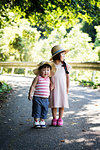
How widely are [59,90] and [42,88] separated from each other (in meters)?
0.37

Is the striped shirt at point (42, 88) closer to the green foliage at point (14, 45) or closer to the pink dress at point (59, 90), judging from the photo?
the pink dress at point (59, 90)

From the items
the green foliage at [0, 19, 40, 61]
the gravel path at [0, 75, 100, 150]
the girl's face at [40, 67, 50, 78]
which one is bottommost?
the gravel path at [0, 75, 100, 150]

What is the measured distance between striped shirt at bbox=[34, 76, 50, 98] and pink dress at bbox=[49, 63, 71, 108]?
0.57ft

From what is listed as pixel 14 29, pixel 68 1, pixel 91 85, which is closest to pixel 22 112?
pixel 68 1

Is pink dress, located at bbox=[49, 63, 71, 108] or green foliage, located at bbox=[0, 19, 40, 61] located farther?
green foliage, located at bbox=[0, 19, 40, 61]

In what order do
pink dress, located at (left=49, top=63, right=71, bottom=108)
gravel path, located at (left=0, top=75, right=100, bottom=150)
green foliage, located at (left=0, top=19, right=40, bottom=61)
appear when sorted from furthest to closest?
green foliage, located at (left=0, top=19, right=40, bottom=61) → pink dress, located at (left=49, top=63, right=71, bottom=108) → gravel path, located at (left=0, top=75, right=100, bottom=150)

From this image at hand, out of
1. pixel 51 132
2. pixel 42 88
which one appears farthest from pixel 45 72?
pixel 51 132

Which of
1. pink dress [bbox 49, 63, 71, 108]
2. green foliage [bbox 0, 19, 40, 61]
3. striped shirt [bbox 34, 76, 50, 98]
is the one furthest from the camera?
green foliage [bbox 0, 19, 40, 61]

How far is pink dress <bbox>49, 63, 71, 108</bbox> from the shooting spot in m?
3.95

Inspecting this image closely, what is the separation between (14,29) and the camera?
1636 centimetres

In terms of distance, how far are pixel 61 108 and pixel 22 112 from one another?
4.79 feet

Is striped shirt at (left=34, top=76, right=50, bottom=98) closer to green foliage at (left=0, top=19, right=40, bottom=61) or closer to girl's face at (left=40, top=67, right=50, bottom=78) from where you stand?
girl's face at (left=40, top=67, right=50, bottom=78)

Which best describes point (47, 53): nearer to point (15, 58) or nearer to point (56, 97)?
point (15, 58)

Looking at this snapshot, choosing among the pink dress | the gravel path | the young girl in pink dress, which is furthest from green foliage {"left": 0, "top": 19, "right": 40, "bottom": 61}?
the pink dress
